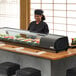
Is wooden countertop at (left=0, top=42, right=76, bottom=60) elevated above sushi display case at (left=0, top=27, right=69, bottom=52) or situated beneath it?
situated beneath

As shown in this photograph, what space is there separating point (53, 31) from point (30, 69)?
10.3 ft

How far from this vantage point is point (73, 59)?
422 centimetres

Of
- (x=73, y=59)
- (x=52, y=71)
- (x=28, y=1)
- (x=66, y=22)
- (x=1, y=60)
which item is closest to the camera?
(x=52, y=71)

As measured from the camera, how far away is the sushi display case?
3.90 metres

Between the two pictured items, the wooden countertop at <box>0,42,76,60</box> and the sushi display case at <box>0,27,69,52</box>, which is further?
the sushi display case at <box>0,27,69,52</box>

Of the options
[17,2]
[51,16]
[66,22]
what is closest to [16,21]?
[17,2]

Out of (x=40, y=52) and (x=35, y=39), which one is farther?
(x=35, y=39)

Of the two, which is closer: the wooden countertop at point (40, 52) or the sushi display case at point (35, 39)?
the wooden countertop at point (40, 52)

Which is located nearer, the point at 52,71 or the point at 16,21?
the point at 52,71

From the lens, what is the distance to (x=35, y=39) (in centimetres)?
436

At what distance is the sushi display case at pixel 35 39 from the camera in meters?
3.90

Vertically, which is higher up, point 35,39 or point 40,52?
point 35,39

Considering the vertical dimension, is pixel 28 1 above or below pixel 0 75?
above

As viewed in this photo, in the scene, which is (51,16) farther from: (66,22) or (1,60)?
Answer: (1,60)
